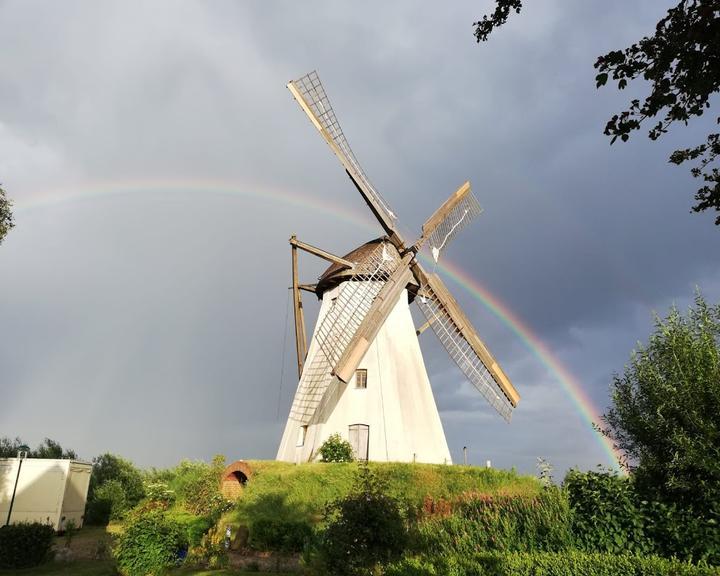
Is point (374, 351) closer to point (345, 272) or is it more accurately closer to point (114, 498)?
point (345, 272)

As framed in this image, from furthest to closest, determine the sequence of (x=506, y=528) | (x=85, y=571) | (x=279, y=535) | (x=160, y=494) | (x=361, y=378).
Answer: (x=361, y=378) → (x=160, y=494) → (x=279, y=535) → (x=85, y=571) → (x=506, y=528)

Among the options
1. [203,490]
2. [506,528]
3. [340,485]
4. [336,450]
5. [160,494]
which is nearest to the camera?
[506,528]

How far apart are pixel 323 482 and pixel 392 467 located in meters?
2.87

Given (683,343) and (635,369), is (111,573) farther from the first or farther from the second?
(683,343)

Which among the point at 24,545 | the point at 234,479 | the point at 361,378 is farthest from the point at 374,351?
the point at 24,545

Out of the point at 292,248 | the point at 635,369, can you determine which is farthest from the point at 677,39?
the point at 292,248

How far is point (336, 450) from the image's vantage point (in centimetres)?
2222

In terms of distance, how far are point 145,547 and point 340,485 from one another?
7930 millimetres

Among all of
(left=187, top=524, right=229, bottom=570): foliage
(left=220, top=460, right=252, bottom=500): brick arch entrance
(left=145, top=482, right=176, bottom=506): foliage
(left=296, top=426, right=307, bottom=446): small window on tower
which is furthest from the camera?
(left=296, top=426, right=307, bottom=446): small window on tower

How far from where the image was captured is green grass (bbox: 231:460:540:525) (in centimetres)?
1902

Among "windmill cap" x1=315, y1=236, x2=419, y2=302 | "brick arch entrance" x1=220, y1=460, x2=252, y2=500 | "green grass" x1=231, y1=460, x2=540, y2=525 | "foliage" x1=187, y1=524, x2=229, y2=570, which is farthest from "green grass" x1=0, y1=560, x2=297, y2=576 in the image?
"windmill cap" x1=315, y1=236, x2=419, y2=302

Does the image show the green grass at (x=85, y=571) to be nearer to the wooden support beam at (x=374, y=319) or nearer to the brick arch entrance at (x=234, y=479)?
the brick arch entrance at (x=234, y=479)

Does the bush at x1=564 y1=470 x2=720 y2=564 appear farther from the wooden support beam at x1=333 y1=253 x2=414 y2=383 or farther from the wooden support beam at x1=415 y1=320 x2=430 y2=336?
the wooden support beam at x1=415 y1=320 x2=430 y2=336

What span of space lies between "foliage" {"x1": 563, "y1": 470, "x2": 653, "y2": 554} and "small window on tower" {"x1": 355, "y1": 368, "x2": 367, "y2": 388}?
14.1 m
